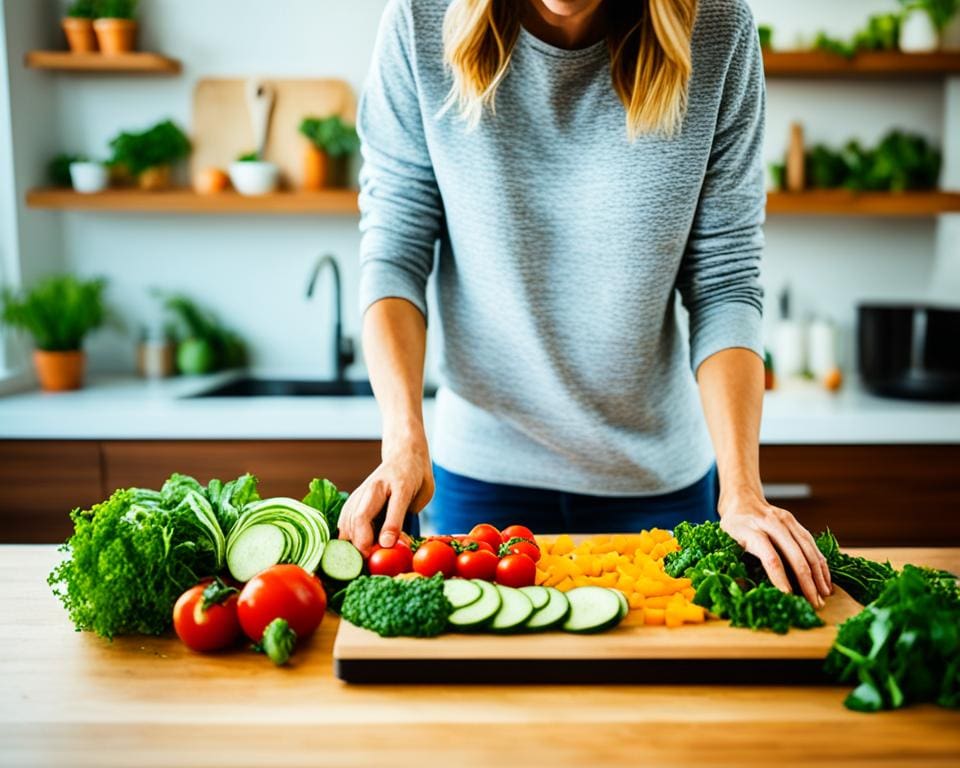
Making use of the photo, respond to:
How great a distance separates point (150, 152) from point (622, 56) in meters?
2.15

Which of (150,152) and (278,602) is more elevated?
(150,152)

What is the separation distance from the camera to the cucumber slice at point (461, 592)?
47.5 inches

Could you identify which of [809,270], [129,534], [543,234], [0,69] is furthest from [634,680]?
[0,69]

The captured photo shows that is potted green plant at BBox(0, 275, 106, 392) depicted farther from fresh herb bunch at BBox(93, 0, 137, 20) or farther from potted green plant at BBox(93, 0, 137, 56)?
fresh herb bunch at BBox(93, 0, 137, 20)

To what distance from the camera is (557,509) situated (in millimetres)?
1833

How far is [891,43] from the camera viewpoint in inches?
126

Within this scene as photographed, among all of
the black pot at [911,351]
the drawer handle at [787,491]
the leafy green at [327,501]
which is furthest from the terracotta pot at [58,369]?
the black pot at [911,351]

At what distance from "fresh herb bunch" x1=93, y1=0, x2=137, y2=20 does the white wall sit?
15 centimetres

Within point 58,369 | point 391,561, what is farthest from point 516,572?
point 58,369

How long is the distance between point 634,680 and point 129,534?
0.66m

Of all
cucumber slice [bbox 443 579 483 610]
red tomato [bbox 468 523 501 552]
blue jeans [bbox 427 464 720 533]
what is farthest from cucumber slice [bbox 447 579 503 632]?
blue jeans [bbox 427 464 720 533]

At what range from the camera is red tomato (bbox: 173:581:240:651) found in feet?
3.98

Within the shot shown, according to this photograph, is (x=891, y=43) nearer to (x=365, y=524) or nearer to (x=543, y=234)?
(x=543, y=234)

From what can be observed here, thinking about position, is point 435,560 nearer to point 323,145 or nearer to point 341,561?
point 341,561
